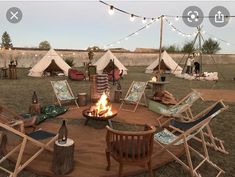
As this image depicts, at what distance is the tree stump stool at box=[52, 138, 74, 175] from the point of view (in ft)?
14.3

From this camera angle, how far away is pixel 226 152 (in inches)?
221

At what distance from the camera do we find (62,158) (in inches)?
173

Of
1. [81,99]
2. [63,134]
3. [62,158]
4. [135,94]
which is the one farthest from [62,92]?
[62,158]

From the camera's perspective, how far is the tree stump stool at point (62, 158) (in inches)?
172

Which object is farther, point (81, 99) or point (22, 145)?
point (81, 99)

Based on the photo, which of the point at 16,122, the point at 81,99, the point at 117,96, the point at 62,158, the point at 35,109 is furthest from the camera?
the point at 117,96

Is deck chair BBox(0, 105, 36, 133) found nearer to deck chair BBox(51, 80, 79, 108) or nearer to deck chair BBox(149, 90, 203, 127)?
deck chair BBox(51, 80, 79, 108)

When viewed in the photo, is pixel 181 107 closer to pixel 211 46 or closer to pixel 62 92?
pixel 62 92

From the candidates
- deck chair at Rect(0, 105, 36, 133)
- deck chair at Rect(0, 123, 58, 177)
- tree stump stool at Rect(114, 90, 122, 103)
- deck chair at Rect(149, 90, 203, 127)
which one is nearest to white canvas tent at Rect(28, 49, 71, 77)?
tree stump stool at Rect(114, 90, 122, 103)

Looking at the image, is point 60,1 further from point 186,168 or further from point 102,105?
point 186,168

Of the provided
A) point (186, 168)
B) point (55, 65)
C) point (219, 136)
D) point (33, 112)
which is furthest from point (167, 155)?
point (55, 65)

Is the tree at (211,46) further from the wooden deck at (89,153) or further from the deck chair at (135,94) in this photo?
the wooden deck at (89,153)

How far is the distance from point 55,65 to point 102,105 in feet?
39.5

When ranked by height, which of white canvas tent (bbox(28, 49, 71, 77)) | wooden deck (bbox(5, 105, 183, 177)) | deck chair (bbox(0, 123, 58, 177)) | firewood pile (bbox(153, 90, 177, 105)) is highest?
white canvas tent (bbox(28, 49, 71, 77))
